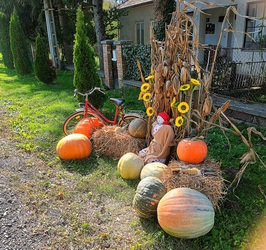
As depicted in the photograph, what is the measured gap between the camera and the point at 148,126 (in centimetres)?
416

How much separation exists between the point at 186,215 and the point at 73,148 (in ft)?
7.77

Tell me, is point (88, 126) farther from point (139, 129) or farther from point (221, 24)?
point (221, 24)

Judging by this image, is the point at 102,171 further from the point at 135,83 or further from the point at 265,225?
the point at 135,83

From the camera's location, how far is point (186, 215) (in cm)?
252

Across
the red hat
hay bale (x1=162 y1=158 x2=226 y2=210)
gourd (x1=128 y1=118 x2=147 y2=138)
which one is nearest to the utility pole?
gourd (x1=128 y1=118 x2=147 y2=138)

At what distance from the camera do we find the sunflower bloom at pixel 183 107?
3396 mm

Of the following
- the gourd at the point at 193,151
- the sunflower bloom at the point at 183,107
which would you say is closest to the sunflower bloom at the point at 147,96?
the sunflower bloom at the point at 183,107

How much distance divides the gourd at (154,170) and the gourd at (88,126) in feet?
5.60

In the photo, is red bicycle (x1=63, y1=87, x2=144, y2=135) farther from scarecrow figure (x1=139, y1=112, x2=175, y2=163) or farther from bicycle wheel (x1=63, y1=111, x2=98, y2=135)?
scarecrow figure (x1=139, y1=112, x2=175, y2=163)

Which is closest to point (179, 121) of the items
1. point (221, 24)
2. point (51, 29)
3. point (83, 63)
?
point (83, 63)

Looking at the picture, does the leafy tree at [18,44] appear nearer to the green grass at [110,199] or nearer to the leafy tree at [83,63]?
the leafy tree at [83,63]

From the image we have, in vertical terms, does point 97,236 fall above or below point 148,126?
below

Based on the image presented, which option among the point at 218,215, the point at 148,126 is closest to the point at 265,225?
the point at 218,215

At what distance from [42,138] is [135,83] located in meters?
4.15
